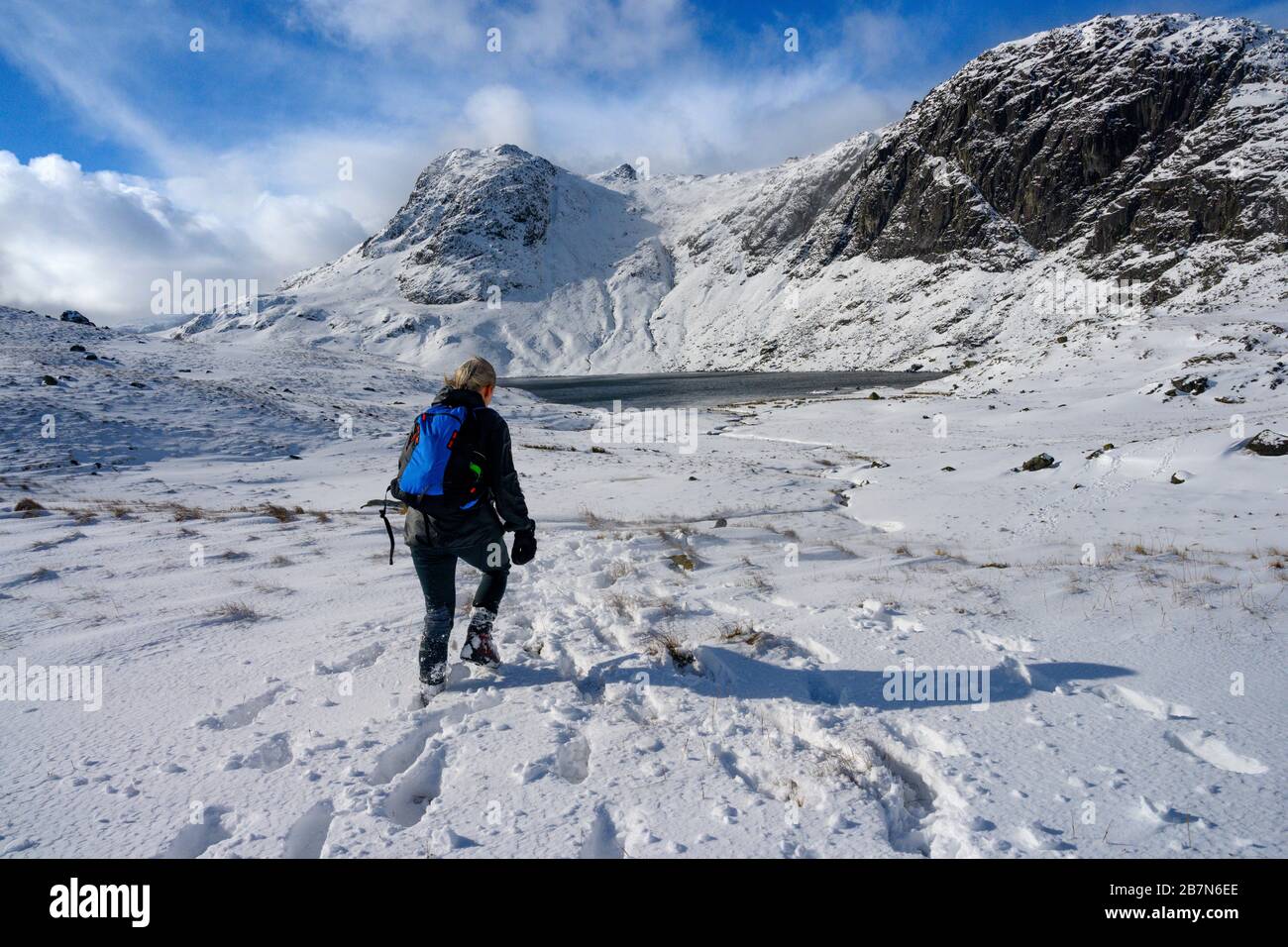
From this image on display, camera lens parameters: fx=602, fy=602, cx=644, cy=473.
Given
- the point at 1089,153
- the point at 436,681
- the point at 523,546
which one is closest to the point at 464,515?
the point at 523,546

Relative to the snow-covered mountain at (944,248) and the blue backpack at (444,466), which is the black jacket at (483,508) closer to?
the blue backpack at (444,466)

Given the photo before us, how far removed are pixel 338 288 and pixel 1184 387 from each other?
7640 inches

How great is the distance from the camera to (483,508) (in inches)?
165

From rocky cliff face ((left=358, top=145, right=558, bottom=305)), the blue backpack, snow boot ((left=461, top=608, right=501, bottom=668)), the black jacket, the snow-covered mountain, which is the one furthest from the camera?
rocky cliff face ((left=358, top=145, right=558, bottom=305))

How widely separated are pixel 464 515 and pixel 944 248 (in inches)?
6092

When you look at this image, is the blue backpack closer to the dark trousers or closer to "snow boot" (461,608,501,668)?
the dark trousers

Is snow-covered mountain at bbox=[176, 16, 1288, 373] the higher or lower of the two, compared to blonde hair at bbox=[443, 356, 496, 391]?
higher

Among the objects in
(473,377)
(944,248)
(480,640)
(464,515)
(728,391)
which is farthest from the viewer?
(944,248)

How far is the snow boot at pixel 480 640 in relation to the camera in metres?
4.45

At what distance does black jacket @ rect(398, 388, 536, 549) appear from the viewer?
4.02 meters

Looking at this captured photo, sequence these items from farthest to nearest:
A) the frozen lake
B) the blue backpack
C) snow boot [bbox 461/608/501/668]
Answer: the frozen lake, snow boot [bbox 461/608/501/668], the blue backpack

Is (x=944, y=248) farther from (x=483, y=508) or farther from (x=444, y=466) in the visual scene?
(x=444, y=466)

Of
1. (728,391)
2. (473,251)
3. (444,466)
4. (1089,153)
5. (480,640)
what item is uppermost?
(473,251)

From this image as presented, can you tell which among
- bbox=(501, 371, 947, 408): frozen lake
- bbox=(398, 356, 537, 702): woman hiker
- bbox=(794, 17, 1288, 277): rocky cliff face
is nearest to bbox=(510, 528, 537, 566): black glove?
bbox=(398, 356, 537, 702): woman hiker
